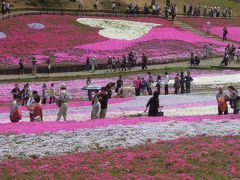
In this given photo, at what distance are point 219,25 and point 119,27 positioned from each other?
19548 mm

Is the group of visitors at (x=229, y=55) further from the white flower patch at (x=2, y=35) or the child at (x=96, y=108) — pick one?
the child at (x=96, y=108)

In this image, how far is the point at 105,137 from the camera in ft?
77.9

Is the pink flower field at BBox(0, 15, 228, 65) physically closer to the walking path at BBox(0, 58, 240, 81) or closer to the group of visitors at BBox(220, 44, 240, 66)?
the walking path at BBox(0, 58, 240, 81)

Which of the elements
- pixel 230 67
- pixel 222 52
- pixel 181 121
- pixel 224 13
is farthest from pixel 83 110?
pixel 224 13

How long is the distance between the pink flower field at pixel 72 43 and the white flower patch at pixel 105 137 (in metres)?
37.0

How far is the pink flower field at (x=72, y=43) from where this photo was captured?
6400cm

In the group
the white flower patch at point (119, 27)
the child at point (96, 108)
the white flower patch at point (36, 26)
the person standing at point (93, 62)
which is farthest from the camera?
the white flower patch at point (119, 27)

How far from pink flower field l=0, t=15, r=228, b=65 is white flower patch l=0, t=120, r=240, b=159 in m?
37.0

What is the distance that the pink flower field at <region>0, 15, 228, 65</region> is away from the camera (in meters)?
64.0

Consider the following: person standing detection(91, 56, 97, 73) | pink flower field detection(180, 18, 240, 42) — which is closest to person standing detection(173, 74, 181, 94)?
person standing detection(91, 56, 97, 73)

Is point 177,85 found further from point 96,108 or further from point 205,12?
point 205,12

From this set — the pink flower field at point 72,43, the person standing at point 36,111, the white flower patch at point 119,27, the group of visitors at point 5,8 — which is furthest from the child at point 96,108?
the group of visitors at point 5,8

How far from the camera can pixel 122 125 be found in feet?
84.8

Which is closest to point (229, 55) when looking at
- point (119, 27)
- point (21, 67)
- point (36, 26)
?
point (119, 27)
